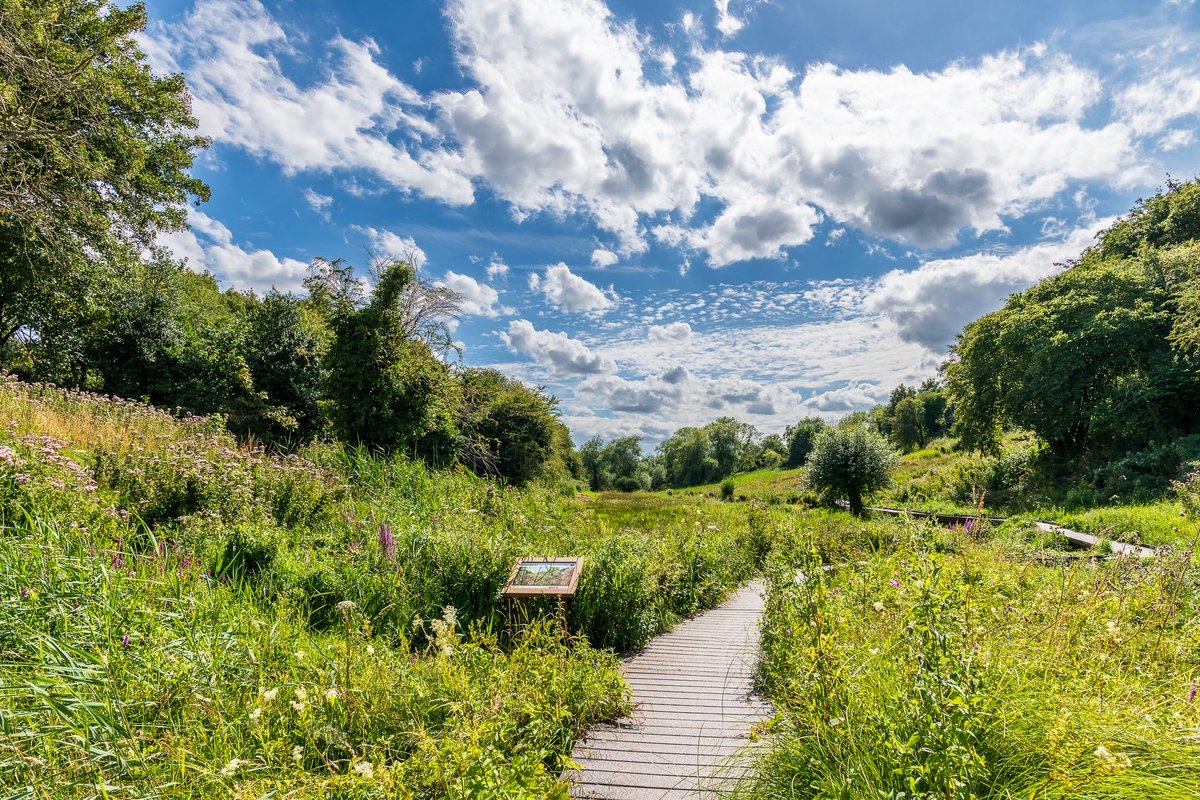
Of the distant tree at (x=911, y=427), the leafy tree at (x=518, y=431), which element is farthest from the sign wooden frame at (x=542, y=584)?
the distant tree at (x=911, y=427)

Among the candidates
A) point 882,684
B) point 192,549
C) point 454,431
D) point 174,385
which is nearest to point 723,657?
point 882,684

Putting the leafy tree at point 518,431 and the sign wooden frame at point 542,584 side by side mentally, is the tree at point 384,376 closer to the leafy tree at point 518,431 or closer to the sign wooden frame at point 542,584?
the sign wooden frame at point 542,584

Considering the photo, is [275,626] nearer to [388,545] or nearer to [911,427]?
[388,545]

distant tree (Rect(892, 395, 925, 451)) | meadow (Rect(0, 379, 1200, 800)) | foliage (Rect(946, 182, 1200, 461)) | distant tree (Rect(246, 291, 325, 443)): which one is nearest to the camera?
meadow (Rect(0, 379, 1200, 800))

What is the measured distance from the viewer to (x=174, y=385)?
18094 millimetres

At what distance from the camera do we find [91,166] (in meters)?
9.09

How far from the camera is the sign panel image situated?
4.70 meters

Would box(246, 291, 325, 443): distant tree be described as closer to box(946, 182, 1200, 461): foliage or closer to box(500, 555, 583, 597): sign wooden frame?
box(500, 555, 583, 597): sign wooden frame

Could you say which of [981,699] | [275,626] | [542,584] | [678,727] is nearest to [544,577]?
[542,584]

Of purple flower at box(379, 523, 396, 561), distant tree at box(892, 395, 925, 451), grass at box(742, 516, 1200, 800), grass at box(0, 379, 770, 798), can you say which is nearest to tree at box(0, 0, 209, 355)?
grass at box(0, 379, 770, 798)

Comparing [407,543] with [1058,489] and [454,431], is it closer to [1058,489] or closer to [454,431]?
[454,431]

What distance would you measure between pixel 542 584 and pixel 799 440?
66.3 metres

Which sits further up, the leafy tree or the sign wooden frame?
the leafy tree

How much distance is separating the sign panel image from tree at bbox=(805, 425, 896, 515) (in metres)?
15.1
